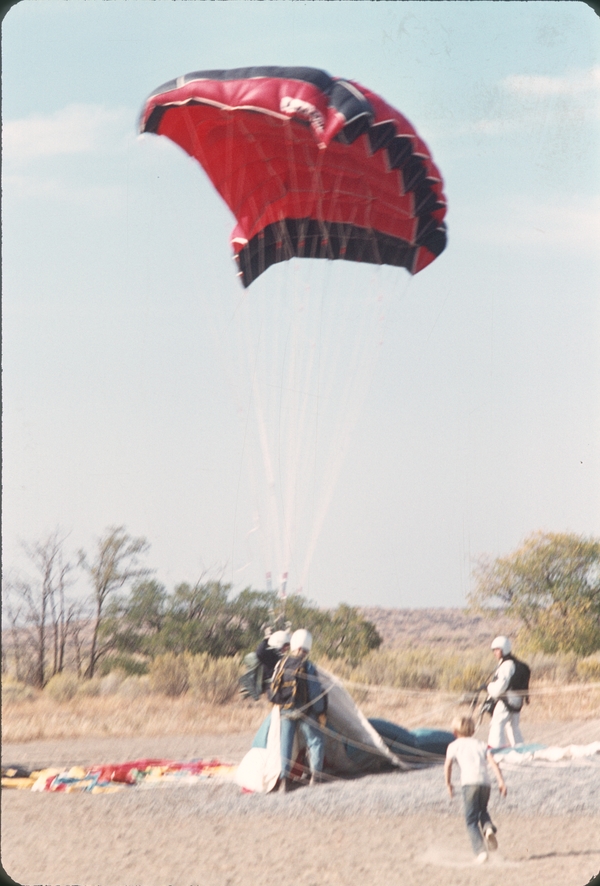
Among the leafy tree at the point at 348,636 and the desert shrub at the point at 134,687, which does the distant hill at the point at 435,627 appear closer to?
the leafy tree at the point at 348,636

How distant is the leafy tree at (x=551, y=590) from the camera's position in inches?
556

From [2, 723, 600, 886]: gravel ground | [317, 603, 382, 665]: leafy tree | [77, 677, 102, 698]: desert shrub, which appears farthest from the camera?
[317, 603, 382, 665]: leafy tree

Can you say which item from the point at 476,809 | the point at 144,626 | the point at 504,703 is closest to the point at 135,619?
the point at 144,626

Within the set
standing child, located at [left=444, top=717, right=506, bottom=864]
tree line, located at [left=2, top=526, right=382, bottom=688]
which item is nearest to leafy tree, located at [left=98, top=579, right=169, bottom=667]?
tree line, located at [left=2, top=526, right=382, bottom=688]

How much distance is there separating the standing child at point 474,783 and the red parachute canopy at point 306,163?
3.79 m

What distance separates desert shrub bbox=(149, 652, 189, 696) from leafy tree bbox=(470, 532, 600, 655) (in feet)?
16.9

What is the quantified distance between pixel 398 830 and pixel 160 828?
1589mm

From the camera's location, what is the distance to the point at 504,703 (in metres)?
7.86

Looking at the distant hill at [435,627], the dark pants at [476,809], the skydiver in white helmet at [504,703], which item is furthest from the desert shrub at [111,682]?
the dark pants at [476,809]

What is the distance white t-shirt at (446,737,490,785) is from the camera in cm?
579

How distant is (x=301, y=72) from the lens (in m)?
6.71

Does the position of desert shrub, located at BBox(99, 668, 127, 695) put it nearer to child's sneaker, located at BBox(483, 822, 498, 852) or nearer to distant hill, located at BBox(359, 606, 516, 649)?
distant hill, located at BBox(359, 606, 516, 649)

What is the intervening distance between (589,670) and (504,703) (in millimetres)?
5480

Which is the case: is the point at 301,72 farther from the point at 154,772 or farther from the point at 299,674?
the point at 154,772
